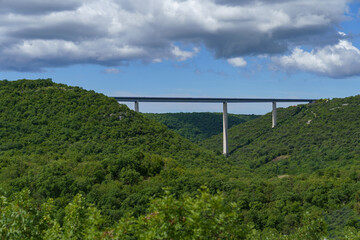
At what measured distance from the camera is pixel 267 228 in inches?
1533

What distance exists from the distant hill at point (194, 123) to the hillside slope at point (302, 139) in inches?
967

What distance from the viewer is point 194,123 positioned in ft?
591

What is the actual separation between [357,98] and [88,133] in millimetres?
92420

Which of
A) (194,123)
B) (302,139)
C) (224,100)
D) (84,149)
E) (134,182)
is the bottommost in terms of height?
(302,139)

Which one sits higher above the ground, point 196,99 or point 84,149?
point 196,99

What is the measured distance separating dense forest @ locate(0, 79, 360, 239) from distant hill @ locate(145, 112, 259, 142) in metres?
72.3

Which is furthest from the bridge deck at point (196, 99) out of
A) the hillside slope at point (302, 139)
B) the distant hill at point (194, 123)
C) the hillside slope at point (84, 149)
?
the distant hill at point (194, 123)

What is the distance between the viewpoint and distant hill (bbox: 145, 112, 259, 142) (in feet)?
550

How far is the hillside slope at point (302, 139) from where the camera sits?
8856 cm

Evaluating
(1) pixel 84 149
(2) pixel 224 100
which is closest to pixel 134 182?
(1) pixel 84 149

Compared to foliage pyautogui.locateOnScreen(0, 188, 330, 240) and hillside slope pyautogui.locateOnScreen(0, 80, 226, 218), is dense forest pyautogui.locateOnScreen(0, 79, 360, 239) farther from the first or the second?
hillside slope pyautogui.locateOnScreen(0, 80, 226, 218)

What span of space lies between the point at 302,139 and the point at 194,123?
7767 cm

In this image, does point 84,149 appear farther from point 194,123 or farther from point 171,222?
point 194,123

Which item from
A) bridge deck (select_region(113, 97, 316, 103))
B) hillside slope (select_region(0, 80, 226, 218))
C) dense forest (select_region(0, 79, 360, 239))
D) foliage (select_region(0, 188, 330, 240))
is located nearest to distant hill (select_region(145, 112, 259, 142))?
bridge deck (select_region(113, 97, 316, 103))
